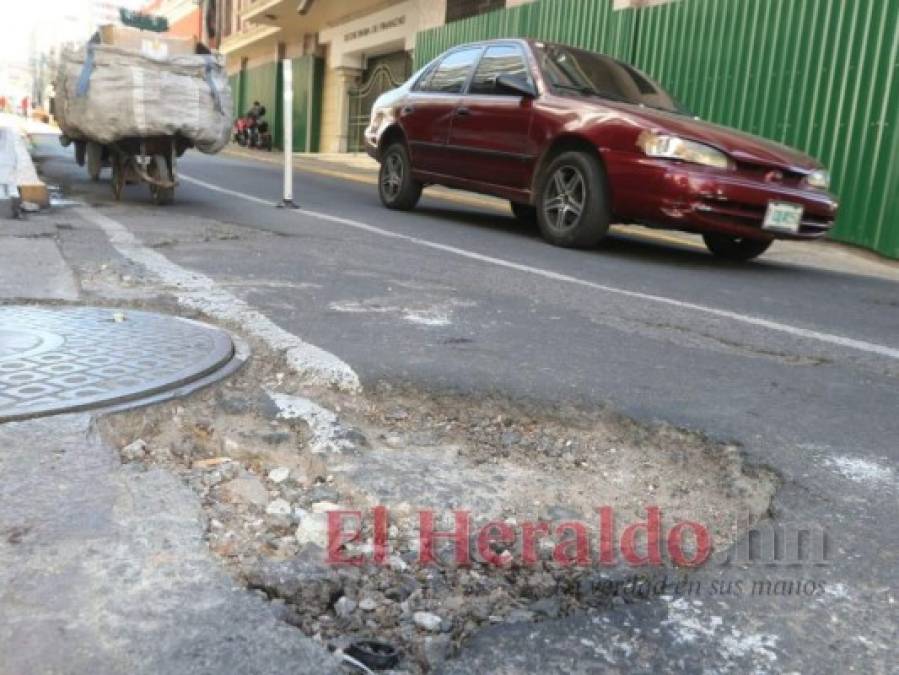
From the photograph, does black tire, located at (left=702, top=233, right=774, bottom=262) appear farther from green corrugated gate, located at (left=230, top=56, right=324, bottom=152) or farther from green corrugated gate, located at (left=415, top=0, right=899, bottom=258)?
green corrugated gate, located at (left=230, top=56, right=324, bottom=152)

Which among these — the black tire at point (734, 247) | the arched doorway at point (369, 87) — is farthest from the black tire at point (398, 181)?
the arched doorway at point (369, 87)

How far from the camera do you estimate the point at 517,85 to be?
268 inches

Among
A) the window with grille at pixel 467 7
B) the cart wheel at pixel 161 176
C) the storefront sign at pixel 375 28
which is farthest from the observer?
the storefront sign at pixel 375 28

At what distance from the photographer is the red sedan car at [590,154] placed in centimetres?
588

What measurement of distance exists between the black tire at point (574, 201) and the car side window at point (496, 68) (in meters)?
0.92

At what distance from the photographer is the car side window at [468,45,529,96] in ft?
23.4

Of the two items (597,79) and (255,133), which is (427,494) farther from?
(255,133)

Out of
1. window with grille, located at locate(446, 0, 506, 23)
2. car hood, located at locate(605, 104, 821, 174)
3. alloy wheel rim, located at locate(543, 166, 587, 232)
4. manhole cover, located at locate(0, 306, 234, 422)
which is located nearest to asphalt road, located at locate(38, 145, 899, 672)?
alloy wheel rim, located at locate(543, 166, 587, 232)

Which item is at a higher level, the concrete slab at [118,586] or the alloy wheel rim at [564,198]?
the alloy wheel rim at [564,198]

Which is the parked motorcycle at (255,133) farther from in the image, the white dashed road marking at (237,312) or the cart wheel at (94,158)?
the white dashed road marking at (237,312)

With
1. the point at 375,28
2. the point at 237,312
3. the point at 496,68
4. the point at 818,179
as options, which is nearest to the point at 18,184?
the point at 496,68

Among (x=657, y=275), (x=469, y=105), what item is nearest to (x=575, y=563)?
(x=657, y=275)

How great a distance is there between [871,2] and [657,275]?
14.5 feet

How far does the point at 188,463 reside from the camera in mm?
Answer: 2029
